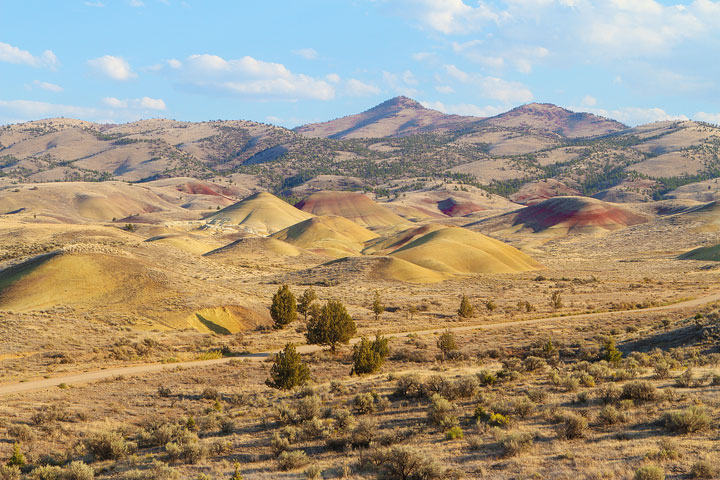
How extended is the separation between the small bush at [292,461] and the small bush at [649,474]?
9306 millimetres

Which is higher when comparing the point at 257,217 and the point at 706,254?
the point at 257,217

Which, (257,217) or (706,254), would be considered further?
(257,217)

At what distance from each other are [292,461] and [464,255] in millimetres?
92867

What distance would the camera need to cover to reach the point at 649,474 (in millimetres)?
12477

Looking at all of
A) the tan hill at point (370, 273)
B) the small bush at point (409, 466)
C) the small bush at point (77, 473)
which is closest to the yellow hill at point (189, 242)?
the tan hill at point (370, 273)

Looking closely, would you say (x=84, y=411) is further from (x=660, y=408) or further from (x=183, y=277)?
(x=183, y=277)

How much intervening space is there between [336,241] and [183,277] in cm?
9119

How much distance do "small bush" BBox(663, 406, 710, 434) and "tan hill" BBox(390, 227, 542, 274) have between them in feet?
264

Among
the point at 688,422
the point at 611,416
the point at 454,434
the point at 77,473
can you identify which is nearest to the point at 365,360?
the point at 454,434

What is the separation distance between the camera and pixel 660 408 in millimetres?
18766

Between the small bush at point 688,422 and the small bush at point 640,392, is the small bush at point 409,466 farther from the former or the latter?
the small bush at point 640,392

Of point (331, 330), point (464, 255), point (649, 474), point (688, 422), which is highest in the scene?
point (464, 255)

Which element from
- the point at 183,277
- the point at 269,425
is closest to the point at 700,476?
the point at 269,425

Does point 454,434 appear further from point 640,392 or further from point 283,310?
point 283,310
